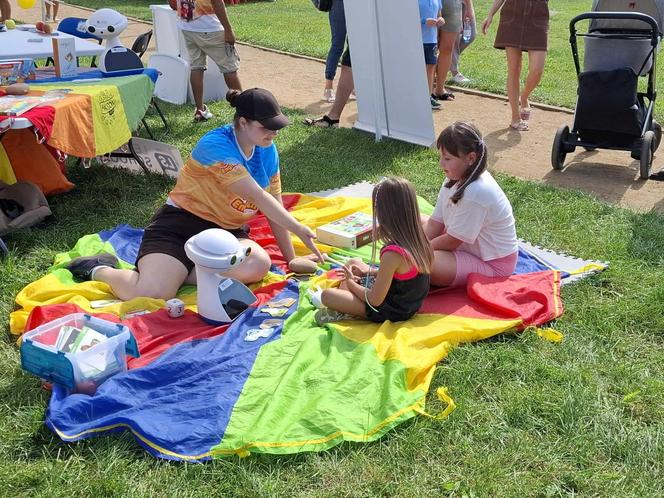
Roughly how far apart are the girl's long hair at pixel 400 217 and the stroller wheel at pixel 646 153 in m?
3.02

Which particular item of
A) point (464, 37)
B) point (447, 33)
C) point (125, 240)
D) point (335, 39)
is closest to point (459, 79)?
point (464, 37)

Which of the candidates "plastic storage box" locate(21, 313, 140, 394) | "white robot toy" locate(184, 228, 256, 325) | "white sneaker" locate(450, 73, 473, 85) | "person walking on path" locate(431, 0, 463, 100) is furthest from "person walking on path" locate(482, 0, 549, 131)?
"plastic storage box" locate(21, 313, 140, 394)

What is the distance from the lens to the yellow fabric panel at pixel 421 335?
330 centimetres

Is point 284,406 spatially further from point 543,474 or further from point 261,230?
point 261,230

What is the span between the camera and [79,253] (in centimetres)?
451

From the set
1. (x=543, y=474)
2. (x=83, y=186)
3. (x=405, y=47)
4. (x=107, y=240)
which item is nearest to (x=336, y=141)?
(x=405, y=47)

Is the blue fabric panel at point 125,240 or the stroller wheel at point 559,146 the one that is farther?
→ the stroller wheel at point 559,146

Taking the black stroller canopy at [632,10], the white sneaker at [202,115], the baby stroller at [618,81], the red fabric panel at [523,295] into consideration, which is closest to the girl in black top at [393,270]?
the red fabric panel at [523,295]

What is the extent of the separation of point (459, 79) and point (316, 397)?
22.7ft

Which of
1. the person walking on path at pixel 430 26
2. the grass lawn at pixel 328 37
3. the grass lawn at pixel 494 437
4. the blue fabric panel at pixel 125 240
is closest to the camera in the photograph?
the grass lawn at pixel 494 437

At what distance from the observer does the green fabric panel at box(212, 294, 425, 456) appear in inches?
114

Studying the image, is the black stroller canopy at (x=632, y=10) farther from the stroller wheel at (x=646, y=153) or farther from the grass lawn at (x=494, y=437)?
the grass lawn at (x=494, y=437)

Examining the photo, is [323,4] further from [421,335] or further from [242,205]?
[421,335]

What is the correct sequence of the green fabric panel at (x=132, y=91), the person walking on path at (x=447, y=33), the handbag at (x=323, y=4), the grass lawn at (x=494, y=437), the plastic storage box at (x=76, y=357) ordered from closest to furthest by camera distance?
the grass lawn at (x=494, y=437) → the plastic storage box at (x=76, y=357) → the green fabric panel at (x=132, y=91) → the handbag at (x=323, y=4) → the person walking on path at (x=447, y=33)
